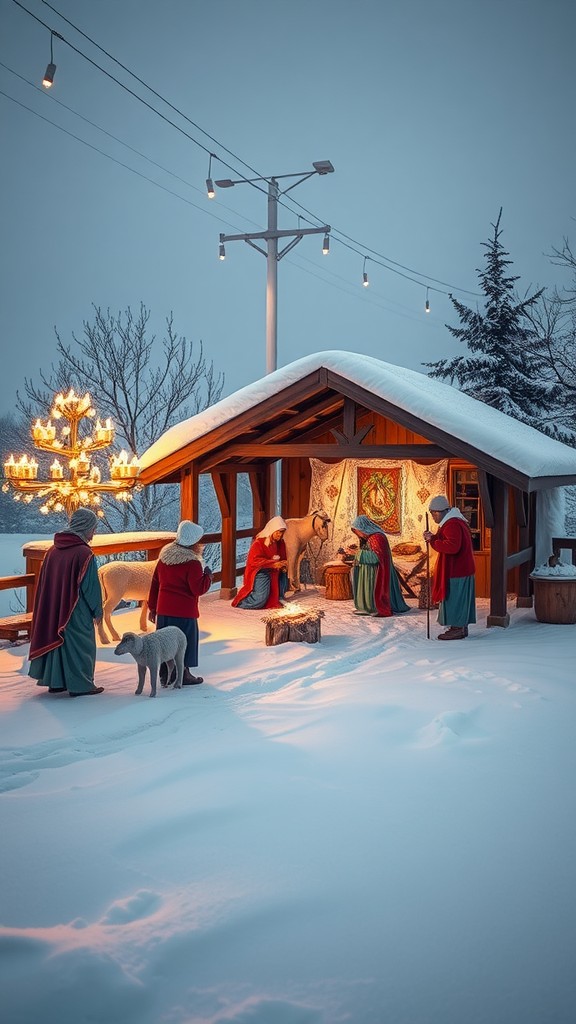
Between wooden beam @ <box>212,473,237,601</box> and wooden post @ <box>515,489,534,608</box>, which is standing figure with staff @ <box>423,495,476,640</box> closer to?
wooden post @ <box>515,489,534,608</box>

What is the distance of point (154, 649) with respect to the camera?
24.2ft

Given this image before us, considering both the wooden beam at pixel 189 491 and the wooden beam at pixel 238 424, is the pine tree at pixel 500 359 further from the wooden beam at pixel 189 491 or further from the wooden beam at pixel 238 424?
the wooden beam at pixel 189 491

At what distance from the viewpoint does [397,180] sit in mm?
150375

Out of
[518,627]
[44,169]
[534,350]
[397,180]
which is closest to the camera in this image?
[518,627]

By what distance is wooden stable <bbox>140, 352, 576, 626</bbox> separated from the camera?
1099cm

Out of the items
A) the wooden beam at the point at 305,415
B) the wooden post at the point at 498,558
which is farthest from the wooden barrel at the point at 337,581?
the wooden post at the point at 498,558

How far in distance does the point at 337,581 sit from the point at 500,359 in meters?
10.2

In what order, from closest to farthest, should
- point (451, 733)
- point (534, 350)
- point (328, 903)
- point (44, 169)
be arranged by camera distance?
point (328, 903) → point (451, 733) → point (534, 350) → point (44, 169)

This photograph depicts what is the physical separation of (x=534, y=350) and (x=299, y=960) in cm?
2082

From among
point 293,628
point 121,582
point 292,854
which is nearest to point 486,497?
point 293,628

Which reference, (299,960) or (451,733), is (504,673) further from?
(299,960)

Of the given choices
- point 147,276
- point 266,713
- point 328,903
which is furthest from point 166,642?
point 147,276

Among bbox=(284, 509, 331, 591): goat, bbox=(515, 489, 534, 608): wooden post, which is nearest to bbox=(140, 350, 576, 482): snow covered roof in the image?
bbox=(515, 489, 534, 608): wooden post

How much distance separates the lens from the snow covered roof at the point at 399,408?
10.5 meters
